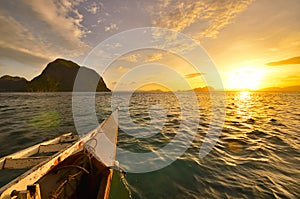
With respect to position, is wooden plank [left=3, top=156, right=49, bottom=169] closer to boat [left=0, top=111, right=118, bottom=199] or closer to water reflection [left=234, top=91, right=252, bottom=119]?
boat [left=0, top=111, right=118, bottom=199]

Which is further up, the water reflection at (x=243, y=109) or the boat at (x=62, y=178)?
the boat at (x=62, y=178)

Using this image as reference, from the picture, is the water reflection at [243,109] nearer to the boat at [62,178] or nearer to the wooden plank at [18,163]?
the boat at [62,178]

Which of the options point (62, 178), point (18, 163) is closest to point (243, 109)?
point (62, 178)

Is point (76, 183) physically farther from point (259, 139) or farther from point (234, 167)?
point (259, 139)

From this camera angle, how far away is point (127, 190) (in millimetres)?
5066

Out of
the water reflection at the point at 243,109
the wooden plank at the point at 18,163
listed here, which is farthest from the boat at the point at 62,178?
the water reflection at the point at 243,109

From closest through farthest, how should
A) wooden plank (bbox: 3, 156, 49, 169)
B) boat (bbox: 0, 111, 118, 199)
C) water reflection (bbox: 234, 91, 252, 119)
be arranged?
boat (bbox: 0, 111, 118, 199)
wooden plank (bbox: 3, 156, 49, 169)
water reflection (bbox: 234, 91, 252, 119)

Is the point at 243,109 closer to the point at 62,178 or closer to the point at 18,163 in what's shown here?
the point at 62,178

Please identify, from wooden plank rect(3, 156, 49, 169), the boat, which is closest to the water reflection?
the boat

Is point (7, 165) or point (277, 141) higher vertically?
point (7, 165)

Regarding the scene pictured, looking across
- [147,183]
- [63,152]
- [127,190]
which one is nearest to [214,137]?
[147,183]

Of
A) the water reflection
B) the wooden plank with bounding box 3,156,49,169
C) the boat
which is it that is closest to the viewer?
the boat

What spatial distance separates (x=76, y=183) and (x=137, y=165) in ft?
11.2

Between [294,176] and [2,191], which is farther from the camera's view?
[294,176]
